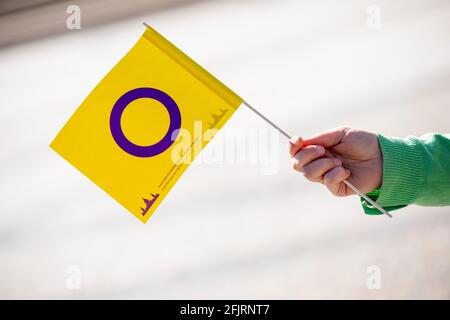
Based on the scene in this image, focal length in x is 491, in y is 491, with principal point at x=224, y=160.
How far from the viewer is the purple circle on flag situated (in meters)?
0.95

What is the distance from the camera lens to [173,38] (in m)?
1.91

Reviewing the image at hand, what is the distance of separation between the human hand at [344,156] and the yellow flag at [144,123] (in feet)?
0.55

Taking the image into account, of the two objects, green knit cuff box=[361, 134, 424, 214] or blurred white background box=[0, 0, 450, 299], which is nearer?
green knit cuff box=[361, 134, 424, 214]

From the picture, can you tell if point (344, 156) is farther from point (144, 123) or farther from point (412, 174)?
point (144, 123)

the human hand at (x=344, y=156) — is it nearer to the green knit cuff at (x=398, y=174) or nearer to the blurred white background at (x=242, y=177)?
the green knit cuff at (x=398, y=174)

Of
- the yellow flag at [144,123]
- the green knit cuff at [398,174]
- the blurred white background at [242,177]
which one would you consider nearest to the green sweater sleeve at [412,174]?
the green knit cuff at [398,174]

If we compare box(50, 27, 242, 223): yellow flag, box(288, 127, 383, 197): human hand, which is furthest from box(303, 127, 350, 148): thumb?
box(50, 27, 242, 223): yellow flag

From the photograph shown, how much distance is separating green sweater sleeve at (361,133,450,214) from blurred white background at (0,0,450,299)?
2.59 feet

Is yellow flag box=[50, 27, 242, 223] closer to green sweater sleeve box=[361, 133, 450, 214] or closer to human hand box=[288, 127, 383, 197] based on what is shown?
human hand box=[288, 127, 383, 197]

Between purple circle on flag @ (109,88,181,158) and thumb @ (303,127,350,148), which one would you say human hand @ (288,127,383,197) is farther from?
purple circle on flag @ (109,88,181,158)

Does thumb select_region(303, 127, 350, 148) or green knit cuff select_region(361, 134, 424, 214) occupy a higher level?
thumb select_region(303, 127, 350, 148)
